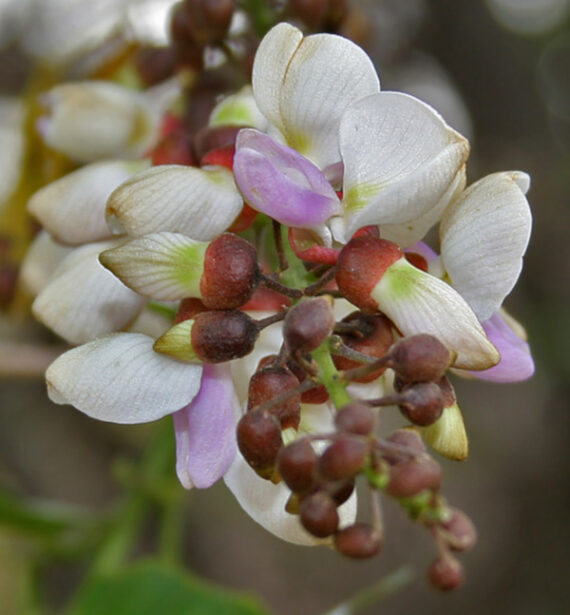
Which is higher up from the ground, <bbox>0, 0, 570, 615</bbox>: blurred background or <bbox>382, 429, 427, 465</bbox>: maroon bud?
<bbox>382, 429, 427, 465</bbox>: maroon bud

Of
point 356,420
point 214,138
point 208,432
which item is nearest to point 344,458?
point 356,420

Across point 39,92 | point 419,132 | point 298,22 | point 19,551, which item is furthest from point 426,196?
point 19,551

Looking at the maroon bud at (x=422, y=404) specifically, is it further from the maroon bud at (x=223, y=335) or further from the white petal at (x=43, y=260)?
the white petal at (x=43, y=260)

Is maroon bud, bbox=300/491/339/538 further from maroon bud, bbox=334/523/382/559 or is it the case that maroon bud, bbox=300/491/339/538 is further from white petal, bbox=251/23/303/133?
white petal, bbox=251/23/303/133

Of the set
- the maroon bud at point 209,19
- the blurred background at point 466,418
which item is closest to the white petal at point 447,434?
the maroon bud at point 209,19

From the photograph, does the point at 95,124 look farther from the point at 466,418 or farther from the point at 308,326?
the point at 466,418

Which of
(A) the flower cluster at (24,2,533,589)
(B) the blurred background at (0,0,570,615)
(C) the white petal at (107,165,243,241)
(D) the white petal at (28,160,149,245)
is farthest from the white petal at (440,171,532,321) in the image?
(B) the blurred background at (0,0,570,615)

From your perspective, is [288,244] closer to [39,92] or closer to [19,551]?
[39,92]
